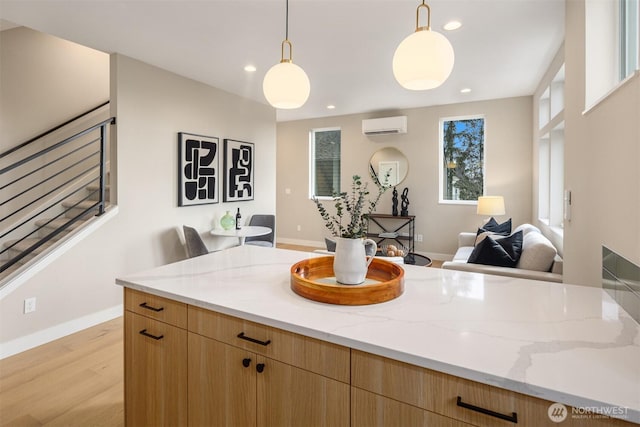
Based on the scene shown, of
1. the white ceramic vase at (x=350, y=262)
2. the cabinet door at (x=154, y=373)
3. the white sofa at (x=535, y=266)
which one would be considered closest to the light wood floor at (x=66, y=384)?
the cabinet door at (x=154, y=373)

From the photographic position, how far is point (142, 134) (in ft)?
11.6

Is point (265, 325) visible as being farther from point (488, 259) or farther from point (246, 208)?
point (246, 208)

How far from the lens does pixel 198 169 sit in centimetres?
416

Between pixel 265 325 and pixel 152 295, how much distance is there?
59 cm

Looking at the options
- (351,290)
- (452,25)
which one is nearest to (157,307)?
(351,290)

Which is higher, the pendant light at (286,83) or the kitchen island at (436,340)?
the pendant light at (286,83)

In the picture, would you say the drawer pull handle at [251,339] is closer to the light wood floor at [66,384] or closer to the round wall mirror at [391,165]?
the light wood floor at [66,384]

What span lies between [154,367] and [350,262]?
0.92 meters

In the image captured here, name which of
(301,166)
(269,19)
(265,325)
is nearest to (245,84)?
(269,19)

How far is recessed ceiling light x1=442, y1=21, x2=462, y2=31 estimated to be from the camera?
2758mm

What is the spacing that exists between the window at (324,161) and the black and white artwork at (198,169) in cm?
276

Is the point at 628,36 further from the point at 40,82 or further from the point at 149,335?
the point at 40,82

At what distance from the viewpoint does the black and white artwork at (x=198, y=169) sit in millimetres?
3961

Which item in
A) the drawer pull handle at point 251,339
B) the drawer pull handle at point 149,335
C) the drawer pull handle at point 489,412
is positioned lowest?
the drawer pull handle at point 149,335
